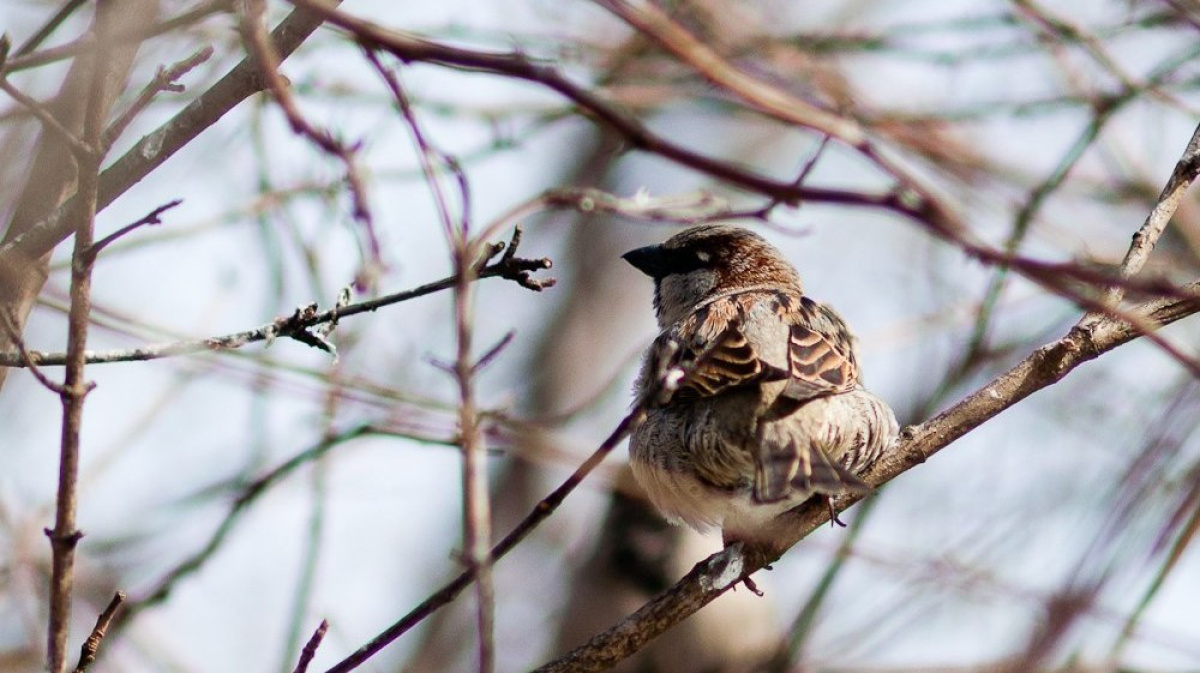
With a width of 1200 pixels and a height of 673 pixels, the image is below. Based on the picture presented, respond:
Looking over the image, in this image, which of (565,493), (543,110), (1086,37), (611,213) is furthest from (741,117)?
(565,493)

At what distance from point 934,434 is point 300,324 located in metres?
1.85

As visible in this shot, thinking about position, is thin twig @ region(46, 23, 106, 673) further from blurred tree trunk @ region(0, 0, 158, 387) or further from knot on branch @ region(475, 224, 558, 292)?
knot on branch @ region(475, 224, 558, 292)

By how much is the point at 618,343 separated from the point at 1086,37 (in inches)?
224

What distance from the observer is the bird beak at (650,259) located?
602 centimetres

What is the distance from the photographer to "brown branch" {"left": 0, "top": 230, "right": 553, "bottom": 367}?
273 cm

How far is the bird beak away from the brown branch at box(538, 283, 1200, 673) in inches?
93.8

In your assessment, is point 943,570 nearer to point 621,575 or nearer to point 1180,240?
point 621,575

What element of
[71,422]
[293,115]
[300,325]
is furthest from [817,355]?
[71,422]

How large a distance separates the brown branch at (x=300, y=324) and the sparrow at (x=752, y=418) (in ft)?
4.09

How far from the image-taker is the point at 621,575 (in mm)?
7879

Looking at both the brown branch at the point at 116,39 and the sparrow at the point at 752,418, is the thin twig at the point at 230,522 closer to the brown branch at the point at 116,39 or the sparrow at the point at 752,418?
the sparrow at the point at 752,418

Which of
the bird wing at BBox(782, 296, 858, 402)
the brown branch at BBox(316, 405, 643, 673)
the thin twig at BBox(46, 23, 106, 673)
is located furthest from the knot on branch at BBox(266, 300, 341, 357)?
the bird wing at BBox(782, 296, 858, 402)

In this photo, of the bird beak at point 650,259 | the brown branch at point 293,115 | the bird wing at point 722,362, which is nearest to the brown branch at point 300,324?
the brown branch at point 293,115

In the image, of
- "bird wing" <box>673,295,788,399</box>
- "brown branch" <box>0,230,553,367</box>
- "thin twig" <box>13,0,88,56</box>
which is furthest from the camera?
"bird wing" <box>673,295,788,399</box>
